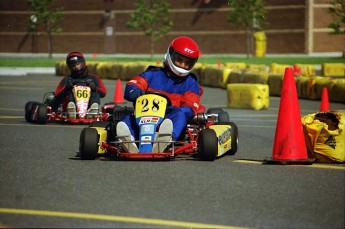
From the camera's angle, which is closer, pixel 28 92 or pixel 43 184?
pixel 43 184

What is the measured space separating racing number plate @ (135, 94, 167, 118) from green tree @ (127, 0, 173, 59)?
51.9 meters

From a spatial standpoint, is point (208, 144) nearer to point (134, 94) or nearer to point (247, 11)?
point (134, 94)

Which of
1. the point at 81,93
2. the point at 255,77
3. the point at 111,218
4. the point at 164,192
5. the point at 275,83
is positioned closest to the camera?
the point at 111,218

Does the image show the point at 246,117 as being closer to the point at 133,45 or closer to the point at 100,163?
the point at 100,163

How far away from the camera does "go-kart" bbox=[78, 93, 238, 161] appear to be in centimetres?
1018

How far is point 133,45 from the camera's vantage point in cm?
7069

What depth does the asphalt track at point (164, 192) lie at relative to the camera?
21.8 ft

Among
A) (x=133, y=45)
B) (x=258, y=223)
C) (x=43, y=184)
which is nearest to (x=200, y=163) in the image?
(x=43, y=184)

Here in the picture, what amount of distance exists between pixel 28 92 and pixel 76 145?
14824 millimetres

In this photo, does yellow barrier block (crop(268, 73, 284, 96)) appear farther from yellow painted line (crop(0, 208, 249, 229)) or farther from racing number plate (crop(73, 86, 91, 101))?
yellow painted line (crop(0, 208, 249, 229))

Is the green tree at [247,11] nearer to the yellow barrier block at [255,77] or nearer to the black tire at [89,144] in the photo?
the yellow barrier block at [255,77]

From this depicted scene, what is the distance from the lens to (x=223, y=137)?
10812 millimetres

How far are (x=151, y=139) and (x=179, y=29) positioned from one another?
2309 inches

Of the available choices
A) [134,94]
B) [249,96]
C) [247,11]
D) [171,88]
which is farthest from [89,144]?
[247,11]
